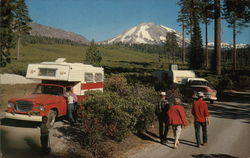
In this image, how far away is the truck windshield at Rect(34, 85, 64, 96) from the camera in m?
11.3

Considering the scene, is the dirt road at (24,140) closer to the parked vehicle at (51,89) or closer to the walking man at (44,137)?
the walking man at (44,137)

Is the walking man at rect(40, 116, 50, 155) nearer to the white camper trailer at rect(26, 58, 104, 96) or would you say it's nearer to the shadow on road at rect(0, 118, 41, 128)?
the shadow on road at rect(0, 118, 41, 128)

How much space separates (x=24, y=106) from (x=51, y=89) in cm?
198

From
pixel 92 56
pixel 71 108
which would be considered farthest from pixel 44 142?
pixel 92 56

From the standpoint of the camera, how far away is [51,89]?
37.4 feet

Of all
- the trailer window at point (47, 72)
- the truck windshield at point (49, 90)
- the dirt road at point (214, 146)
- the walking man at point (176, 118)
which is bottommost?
the dirt road at point (214, 146)

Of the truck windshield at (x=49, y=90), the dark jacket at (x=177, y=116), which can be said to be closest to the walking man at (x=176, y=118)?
the dark jacket at (x=177, y=116)

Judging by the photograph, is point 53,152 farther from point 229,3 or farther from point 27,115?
point 229,3

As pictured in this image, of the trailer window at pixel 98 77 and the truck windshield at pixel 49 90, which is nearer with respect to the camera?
the truck windshield at pixel 49 90

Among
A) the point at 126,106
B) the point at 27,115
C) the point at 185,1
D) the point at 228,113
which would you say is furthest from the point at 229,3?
the point at 185,1

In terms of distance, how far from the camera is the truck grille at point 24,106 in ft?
31.3

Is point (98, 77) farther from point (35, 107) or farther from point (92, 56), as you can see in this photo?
point (92, 56)

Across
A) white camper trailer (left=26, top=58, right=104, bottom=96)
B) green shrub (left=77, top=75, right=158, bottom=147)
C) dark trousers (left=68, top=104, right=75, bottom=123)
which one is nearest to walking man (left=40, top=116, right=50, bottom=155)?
green shrub (left=77, top=75, right=158, bottom=147)

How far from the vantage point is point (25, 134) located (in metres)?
9.00
